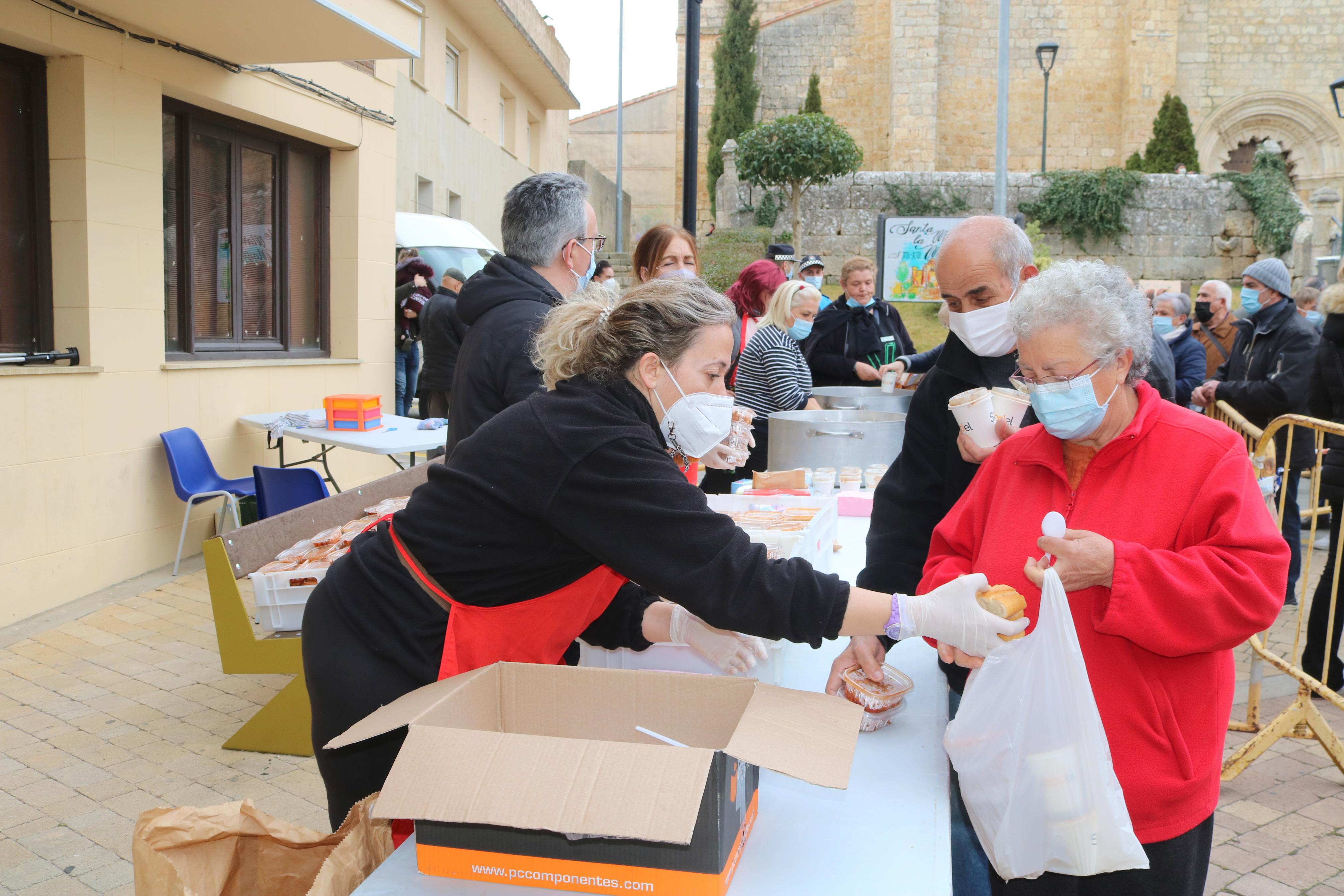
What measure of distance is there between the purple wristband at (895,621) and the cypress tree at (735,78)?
2698 cm

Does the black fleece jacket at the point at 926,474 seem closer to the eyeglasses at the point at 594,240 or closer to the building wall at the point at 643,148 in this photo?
the eyeglasses at the point at 594,240

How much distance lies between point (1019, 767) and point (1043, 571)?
0.33 m

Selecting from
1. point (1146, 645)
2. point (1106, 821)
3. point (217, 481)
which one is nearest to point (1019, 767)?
point (1106, 821)

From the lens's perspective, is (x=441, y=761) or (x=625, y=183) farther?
(x=625, y=183)

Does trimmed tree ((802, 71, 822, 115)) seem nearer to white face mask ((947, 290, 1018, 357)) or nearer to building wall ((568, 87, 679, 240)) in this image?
building wall ((568, 87, 679, 240))

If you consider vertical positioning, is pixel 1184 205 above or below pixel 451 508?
above

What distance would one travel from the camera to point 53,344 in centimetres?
589

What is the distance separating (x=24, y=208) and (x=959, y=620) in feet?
20.0

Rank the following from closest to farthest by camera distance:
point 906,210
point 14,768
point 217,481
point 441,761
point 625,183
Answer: point 441,761
point 14,768
point 217,481
point 906,210
point 625,183

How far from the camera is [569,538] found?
5.53 ft

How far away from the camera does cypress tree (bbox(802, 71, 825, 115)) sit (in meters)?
26.5

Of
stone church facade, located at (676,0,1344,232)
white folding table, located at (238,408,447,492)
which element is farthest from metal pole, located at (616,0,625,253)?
white folding table, located at (238,408,447,492)

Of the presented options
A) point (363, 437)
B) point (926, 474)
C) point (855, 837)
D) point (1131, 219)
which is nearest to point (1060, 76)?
point (1131, 219)

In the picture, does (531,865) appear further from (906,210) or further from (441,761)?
(906,210)
